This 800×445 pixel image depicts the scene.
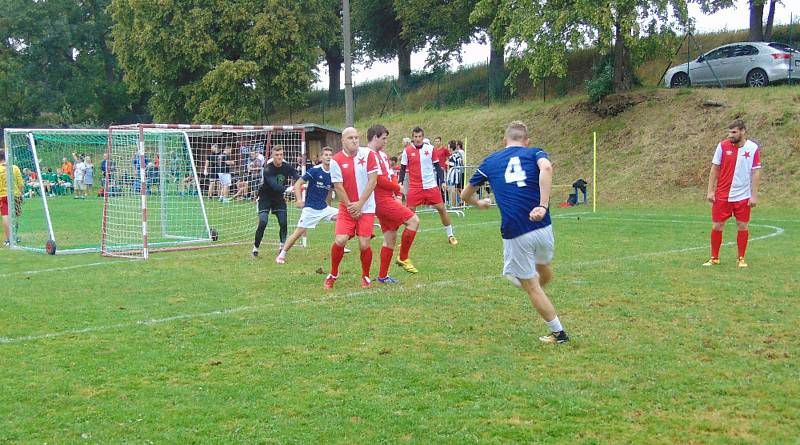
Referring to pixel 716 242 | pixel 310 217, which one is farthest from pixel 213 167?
pixel 716 242

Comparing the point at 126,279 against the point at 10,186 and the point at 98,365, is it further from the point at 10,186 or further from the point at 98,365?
the point at 10,186

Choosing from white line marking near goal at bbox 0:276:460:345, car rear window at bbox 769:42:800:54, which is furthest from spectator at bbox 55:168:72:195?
white line marking near goal at bbox 0:276:460:345

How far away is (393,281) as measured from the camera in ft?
34.9

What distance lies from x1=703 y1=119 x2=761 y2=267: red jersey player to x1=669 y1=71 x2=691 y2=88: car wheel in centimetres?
2062

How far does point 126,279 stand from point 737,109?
22.2 metres

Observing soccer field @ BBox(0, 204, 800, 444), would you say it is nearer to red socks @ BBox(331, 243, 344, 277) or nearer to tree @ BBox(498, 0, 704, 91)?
red socks @ BBox(331, 243, 344, 277)

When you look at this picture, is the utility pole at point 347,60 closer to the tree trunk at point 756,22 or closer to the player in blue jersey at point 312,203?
the player in blue jersey at point 312,203

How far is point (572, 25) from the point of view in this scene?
2816cm

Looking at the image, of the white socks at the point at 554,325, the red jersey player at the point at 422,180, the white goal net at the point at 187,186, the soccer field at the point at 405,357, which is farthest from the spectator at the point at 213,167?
the white socks at the point at 554,325

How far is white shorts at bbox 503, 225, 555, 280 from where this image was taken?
6.93m

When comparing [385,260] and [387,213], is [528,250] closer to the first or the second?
[385,260]

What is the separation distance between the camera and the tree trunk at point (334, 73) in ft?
174

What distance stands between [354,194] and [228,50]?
37.2 metres

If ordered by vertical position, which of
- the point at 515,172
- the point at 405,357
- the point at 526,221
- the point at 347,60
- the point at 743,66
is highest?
the point at 743,66
